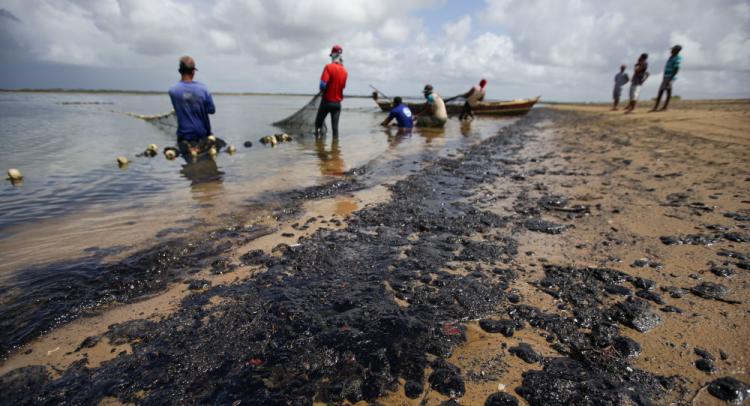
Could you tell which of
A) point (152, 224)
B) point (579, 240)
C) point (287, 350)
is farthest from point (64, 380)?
point (579, 240)

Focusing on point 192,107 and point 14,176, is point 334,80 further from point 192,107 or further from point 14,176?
point 14,176

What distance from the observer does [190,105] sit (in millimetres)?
7562

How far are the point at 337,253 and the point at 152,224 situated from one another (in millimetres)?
2487

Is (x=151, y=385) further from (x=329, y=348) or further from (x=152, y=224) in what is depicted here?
(x=152, y=224)

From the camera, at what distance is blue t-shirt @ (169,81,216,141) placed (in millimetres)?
7344

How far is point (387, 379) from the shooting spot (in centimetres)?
162

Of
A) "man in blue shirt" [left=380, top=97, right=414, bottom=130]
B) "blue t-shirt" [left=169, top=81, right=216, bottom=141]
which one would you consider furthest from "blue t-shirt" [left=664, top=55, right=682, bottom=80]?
"blue t-shirt" [left=169, top=81, right=216, bottom=141]

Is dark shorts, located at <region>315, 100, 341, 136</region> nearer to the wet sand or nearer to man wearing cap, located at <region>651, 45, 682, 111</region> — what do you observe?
the wet sand

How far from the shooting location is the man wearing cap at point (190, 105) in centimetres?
716

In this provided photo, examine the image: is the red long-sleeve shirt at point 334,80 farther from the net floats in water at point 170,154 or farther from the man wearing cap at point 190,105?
the net floats in water at point 170,154

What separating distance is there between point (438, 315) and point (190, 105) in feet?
25.5

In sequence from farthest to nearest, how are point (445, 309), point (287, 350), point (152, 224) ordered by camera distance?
point (152, 224)
point (445, 309)
point (287, 350)

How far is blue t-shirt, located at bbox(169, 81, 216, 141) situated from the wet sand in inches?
200

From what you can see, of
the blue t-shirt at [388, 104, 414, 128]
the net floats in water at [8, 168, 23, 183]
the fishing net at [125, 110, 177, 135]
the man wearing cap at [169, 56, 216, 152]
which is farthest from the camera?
the blue t-shirt at [388, 104, 414, 128]
